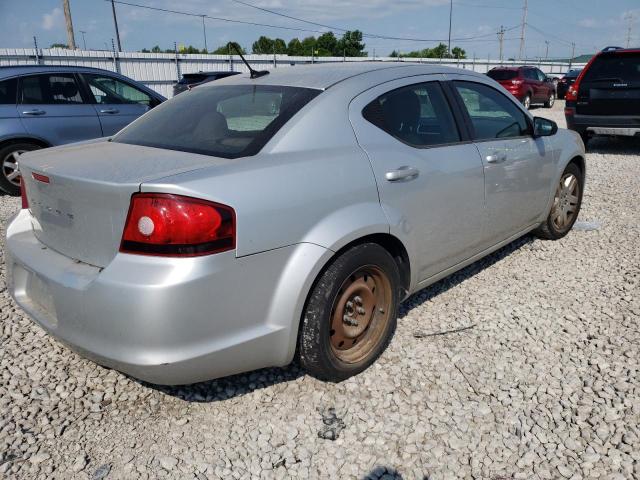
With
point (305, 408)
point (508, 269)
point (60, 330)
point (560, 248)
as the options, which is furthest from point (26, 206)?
point (560, 248)

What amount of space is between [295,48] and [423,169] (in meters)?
75.6

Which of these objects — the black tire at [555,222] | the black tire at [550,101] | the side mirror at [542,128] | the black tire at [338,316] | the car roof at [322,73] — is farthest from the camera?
the black tire at [550,101]

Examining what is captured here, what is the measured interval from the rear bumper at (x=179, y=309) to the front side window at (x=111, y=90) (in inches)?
213

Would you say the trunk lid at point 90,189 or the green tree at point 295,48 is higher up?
the green tree at point 295,48

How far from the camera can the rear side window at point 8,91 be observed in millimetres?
6328

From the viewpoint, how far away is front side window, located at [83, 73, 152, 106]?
705 centimetres

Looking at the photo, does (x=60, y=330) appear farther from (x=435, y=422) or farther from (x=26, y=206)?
(x=435, y=422)

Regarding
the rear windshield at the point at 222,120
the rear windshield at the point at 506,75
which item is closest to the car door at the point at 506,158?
the rear windshield at the point at 222,120

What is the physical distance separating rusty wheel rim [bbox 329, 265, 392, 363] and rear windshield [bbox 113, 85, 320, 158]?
0.84 meters

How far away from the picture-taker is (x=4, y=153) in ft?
20.8

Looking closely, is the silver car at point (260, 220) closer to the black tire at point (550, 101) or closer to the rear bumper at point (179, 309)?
the rear bumper at point (179, 309)

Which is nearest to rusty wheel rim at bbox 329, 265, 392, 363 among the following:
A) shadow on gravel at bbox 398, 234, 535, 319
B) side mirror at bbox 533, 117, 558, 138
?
shadow on gravel at bbox 398, 234, 535, 319

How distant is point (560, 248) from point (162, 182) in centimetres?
391

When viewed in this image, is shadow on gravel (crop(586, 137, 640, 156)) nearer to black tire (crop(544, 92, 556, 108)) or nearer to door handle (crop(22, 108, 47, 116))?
door handle (crop(22, 108, 47, 116))
